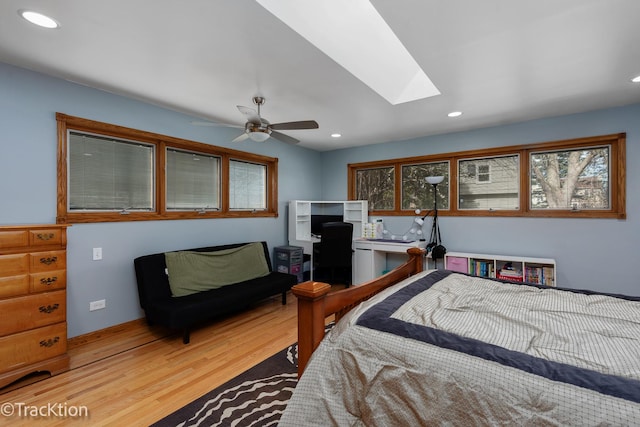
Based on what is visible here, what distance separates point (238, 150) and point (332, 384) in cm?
351

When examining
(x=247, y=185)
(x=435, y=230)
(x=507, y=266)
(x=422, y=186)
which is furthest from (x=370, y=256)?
(x=247, y=185)

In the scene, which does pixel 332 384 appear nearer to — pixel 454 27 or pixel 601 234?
pixel 454 27

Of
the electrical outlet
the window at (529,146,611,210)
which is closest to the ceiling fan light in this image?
the electrical outlet

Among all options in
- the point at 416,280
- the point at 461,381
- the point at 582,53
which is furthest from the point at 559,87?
the point at 461,381

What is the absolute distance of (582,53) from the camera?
85.8 inches

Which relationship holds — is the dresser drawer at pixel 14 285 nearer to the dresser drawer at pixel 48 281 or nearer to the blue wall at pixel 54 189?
the dresser drawer at pixel 48 281

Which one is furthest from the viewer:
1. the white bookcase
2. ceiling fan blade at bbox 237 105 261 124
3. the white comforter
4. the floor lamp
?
the floor lamp


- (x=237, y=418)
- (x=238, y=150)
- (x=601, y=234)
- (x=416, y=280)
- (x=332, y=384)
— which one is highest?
(x=238, y=150)

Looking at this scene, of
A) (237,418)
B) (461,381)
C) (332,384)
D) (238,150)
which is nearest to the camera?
(461,381)

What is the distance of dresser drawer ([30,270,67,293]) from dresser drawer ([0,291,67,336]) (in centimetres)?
4

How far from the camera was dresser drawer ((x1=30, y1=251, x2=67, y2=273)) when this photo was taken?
2184 mm

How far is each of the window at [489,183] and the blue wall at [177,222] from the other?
9.3 inches

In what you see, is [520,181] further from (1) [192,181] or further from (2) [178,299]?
(2) [178,299]

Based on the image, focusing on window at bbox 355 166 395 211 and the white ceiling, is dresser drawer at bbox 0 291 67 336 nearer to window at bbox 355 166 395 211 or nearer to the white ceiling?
the white ceiling
